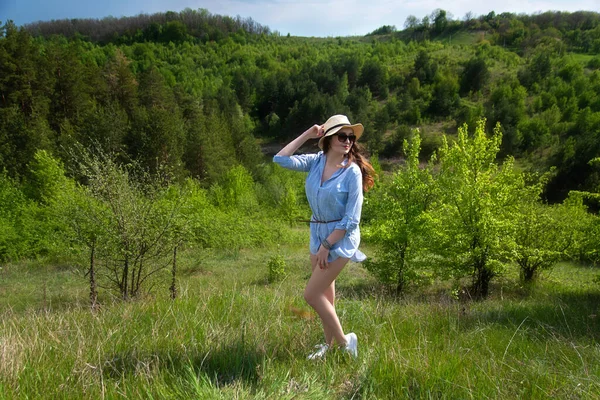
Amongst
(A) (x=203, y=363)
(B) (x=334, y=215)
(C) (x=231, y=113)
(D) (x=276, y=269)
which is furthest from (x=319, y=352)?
(C) (x=231, y=113)

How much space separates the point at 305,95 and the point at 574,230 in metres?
74.8

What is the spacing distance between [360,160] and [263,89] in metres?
92.2

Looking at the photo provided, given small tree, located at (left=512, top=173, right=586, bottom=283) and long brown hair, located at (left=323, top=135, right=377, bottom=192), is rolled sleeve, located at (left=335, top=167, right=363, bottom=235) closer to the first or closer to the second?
long brown hair, located at (left=323, top=135, right=377, bottom=192)

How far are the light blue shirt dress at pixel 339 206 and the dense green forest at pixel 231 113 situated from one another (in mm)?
7418

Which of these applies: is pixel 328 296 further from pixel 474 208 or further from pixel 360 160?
pixel 474 208

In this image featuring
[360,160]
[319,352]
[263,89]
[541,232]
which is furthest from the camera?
[263,89]

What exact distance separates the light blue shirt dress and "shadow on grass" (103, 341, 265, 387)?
34.3 inches

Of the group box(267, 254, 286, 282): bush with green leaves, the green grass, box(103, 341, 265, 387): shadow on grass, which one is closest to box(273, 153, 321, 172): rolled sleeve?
the green grass

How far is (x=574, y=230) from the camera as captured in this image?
44.8 ft

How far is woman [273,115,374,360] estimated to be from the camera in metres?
2.76

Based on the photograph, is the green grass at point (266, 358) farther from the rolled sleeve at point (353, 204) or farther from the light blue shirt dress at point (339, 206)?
the rolled sleeve at point (353, 204)

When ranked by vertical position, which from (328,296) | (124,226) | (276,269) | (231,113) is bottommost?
(276,269)

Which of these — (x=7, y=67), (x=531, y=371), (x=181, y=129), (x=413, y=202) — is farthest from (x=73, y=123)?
(x=531, y=371)

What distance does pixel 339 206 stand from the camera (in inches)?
112
